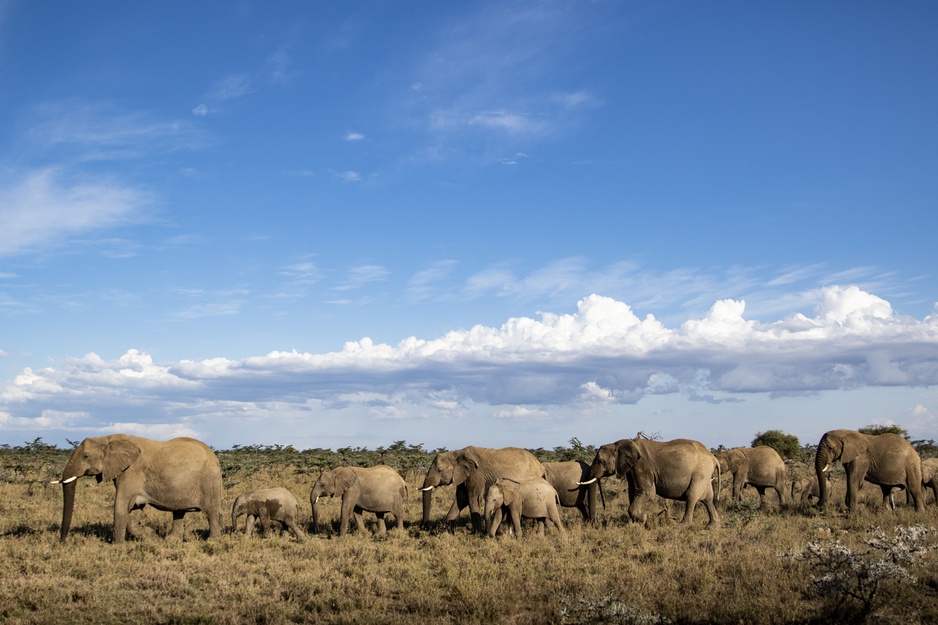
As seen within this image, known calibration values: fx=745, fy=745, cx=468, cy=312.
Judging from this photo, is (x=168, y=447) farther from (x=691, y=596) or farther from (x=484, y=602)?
(x=691, y=596)

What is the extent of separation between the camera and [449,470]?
20750 millimetres

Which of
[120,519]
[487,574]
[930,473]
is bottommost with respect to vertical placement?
[487,574]

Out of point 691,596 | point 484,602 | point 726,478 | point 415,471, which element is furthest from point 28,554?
point 726,478

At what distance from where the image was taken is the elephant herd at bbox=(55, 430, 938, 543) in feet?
58.5

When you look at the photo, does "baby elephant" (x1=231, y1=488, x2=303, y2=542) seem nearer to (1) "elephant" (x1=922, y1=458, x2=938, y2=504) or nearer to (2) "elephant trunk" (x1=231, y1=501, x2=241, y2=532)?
(2) "elephant trunk" (x1=231, y1=501, x2=241, y2=532)

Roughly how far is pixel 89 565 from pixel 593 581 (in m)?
10.0

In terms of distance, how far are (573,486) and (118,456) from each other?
475 inches

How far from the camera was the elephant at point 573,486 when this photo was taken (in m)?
21.5

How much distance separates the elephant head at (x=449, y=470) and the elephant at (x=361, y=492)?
0.81m

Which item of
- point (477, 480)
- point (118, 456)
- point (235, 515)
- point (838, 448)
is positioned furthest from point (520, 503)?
point (838, 448)

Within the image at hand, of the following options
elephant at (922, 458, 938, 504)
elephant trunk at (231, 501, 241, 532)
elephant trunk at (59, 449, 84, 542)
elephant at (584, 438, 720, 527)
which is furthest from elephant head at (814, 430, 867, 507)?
elephant trunk at (59, 449, 84, 542)

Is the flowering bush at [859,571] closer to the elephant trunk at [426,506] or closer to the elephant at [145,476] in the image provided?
the elephant trunk at [426,506]

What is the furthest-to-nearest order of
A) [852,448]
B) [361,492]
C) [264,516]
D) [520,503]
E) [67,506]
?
[852,448], [361,492], [264,516], [520,503], [67,506]

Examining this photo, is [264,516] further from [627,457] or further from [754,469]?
[754,469]
